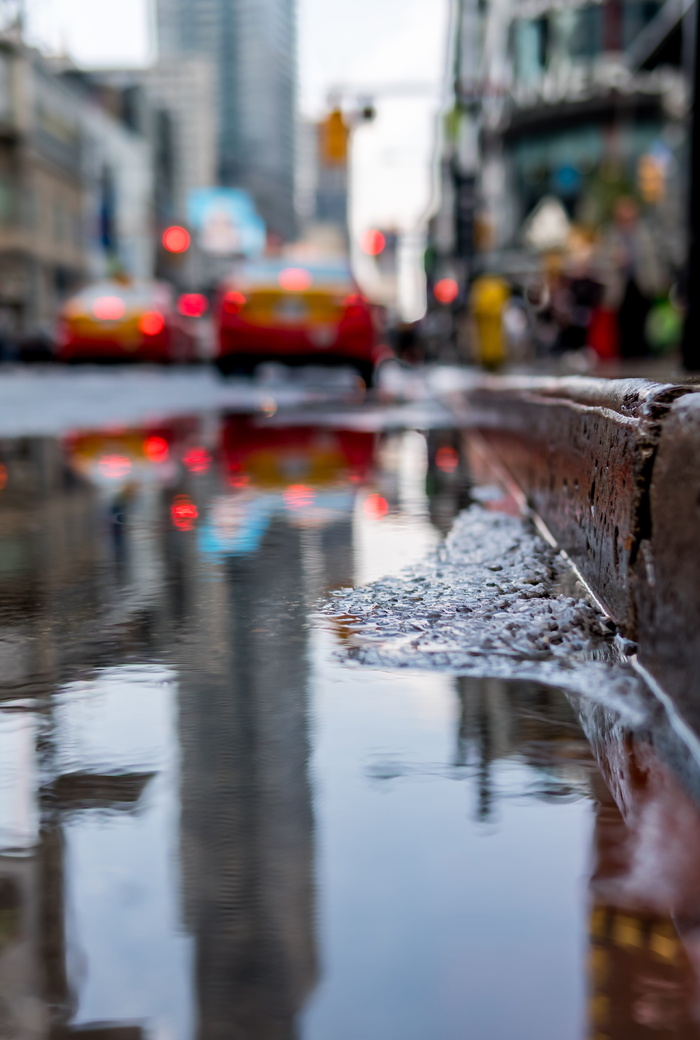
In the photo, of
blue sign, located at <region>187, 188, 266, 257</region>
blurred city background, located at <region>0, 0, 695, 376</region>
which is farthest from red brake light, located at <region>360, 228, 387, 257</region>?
blue sign, located at <region>187, 188, 266, 257</region>

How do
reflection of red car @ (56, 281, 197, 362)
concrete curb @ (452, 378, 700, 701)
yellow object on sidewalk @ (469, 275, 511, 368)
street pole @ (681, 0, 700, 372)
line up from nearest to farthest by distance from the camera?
concrete curb @ (452, 378, 700, 701), street pole @ (681, 0, 700, 372), reflection of red car @ (56, 281, 197, 362), yellow object on sidewalk @ (469, 275, 511, 368)

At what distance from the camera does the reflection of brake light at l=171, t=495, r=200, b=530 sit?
483 cm

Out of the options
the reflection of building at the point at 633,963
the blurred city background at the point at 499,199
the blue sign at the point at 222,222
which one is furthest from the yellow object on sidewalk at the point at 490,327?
the blue sign at the point at 222,222

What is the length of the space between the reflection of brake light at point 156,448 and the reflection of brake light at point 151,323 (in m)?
14.5

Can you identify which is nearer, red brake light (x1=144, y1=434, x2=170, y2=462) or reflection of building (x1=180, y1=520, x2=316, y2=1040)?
reflection of building (x1=180, y1=520, x2=316, y2=1040)

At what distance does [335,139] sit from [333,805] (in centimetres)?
3184

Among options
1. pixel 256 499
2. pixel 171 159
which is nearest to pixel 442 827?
pixel 256 499

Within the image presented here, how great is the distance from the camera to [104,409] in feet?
43.5

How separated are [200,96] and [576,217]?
511 ft

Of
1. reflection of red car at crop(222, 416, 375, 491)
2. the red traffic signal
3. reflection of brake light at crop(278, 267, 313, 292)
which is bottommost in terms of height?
reflection of red car at crop(222, 416, 375, 491)

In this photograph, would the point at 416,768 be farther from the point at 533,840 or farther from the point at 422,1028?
the point at 422,1028

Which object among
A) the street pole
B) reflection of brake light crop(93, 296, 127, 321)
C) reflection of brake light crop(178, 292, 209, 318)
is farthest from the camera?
reflection of brake light crop(178, 292, 209, 318)

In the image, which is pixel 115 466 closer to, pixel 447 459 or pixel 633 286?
pixel 447 459

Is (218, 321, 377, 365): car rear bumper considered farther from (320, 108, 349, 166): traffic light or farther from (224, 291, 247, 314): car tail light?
(320, 108, 349, 166): traffic light
